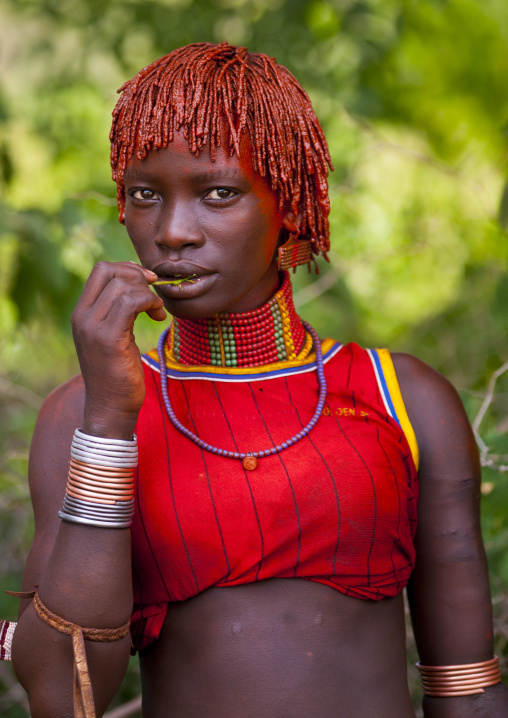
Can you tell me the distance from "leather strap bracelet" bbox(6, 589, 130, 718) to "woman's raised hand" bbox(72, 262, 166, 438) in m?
0.35

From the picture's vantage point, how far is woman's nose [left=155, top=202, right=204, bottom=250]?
1786mm

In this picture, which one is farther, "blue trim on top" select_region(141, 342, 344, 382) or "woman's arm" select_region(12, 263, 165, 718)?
"blue trim on top" select_region(141, 342, 344, 382)

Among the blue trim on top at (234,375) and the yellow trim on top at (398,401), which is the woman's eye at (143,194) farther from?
the yellow trim on top at (398,401)

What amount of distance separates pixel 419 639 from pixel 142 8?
355 cm

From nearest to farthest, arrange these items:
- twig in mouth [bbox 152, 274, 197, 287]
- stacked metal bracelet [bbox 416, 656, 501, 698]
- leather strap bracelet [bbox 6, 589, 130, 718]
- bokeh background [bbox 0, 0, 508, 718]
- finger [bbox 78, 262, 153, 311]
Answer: leather strap bracelet [bbox 6, 589, 130, 718] → finger [bbox 78, 262, 153, 311] → twig in mouth [bbox 152, 274, 197, 287] → stacked metal bracelet [bbox 416, 656, 501, 698] → bokeh background [bbox 0, 0, 508, 718]

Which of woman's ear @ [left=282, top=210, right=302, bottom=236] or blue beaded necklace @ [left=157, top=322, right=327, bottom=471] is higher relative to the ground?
woman's ear @ [left=282, top=210, right=302, bottom=236]

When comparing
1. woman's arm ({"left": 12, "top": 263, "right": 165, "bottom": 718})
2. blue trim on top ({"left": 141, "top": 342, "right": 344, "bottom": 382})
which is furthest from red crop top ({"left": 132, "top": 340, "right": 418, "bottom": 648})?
woman's arm ({"left": 12, "top": 263, "right": 165, "bottom": 718})

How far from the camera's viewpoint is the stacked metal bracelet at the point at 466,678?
1.97m

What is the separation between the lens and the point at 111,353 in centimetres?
168

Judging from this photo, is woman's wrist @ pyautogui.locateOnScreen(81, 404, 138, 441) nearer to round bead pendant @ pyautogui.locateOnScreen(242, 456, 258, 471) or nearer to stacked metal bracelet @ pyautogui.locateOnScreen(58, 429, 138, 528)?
stacked metal bracelet @ pyautogui.locateOnScreen(58, 429, 138, 528)

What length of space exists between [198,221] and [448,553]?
0.94 metres

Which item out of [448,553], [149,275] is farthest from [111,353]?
[448,553]

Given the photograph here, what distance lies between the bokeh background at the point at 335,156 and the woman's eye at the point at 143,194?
64.5 inches

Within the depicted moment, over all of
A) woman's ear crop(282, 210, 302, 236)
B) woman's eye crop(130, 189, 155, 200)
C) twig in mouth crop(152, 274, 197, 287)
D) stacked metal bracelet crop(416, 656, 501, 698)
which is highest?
woman's eye crop(130, 189, 155, 200)
